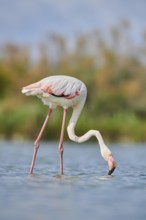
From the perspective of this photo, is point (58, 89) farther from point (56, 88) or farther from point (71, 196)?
point (71, 196)

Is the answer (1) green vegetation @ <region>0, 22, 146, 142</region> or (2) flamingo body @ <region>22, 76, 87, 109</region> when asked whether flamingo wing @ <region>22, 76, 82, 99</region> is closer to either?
(2) flamingo body @ <region>22, 76, 87, 109</region>

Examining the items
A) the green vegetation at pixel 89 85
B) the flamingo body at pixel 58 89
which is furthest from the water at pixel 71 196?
the green vegetation at pixel 89 85

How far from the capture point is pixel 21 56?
2687 inches

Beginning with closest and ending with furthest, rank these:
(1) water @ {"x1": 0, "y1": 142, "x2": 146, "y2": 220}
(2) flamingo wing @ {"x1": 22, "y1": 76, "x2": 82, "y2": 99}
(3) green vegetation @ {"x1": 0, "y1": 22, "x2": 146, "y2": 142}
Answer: (1) water @ {"x1": 0, "y1": 142, "x2": 146, "y2": 220} → (2) flamingo wing @ {"x1": 22, "y1": 76, "x2": 82, "y2": 99} → (3) green vegetation @ {"x1": 0, "y1": 22, "x2": 146, "y2": 142}

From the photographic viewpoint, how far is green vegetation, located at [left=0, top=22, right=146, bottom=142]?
31.1 meters

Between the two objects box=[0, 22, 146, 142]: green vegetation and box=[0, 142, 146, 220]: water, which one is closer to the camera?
box=[0, 142, 146, 220]: water

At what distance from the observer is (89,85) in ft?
167

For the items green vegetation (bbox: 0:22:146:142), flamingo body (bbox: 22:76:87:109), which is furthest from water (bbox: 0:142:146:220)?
green vegetation (bbox: 0:22:146:142)

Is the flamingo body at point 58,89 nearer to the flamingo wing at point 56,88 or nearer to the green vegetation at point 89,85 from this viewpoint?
the flamingo wing at point 56,88

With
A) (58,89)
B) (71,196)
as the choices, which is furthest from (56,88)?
(71,196)

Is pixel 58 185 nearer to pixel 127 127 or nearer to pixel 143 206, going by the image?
pixel 143 206

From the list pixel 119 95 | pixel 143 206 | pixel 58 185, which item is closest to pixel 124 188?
pixel 58 185

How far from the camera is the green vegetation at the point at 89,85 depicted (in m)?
31.1

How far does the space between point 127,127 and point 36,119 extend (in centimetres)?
428
